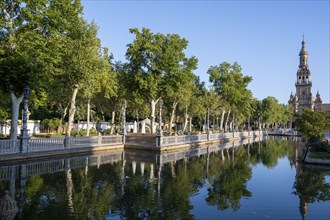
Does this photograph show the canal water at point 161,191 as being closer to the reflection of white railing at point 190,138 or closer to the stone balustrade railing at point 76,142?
the stone balustrade railing at point 76,142

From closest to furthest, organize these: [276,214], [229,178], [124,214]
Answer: [124,214], [276,214], [229,178]

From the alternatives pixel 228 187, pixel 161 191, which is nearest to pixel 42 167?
pixel 161 191

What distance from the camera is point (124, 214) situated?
9.95 m

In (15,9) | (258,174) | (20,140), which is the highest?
(15,9)

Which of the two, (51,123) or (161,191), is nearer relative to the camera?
(161,191)

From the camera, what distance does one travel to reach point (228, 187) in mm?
14719

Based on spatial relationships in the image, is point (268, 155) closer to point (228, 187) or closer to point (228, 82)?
point (228, 187)

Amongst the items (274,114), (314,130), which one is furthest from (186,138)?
(274,114)

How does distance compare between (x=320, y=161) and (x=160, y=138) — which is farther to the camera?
(x=160, y=138)

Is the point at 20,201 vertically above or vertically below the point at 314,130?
below

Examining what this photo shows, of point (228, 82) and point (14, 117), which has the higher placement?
point (228, 82)

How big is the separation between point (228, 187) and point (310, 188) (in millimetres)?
4228

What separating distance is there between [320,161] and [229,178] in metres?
9.77

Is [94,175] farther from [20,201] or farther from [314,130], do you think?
[314,130]
